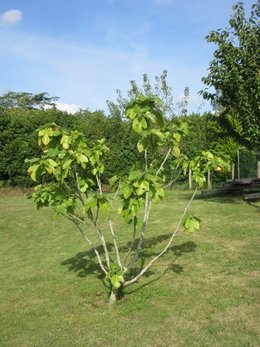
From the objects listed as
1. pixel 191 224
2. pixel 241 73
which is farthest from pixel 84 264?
pixel 241 73

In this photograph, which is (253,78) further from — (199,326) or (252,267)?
(199,326)

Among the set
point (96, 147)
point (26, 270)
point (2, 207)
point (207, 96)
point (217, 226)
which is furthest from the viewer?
point (2, 207)

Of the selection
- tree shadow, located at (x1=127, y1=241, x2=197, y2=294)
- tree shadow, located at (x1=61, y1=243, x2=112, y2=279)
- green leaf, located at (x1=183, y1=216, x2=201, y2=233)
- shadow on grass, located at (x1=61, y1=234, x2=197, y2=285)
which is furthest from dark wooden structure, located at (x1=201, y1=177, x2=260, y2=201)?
green leaf, located at (x1=183, y1=216, x2=201, y2=233)

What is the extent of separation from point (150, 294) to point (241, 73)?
6793 mm

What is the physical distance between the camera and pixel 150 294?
525 centimetres

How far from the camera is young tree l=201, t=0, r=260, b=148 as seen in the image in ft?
32.9

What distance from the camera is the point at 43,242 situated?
927cm

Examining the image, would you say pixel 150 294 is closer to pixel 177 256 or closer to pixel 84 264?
pixel 177 256

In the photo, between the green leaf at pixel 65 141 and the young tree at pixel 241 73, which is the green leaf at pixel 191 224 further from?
the young tree at pixel 241 73

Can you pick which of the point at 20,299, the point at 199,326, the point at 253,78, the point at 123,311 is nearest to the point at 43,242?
the point at 20,299

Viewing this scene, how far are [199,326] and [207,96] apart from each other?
306 inches

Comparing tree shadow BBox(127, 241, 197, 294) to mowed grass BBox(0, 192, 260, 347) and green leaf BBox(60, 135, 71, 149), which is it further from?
green leaf BBox(60, 135, 71, 149)

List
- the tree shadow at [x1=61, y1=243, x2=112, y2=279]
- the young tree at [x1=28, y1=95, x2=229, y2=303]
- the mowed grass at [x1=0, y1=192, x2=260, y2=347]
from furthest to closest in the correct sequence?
the tree shadow at [x1=61, y1=243, x2=112, y2=279], the young tree at [x1=28, y1=95, x2=229, y2=303], the mowed grass at [x1=0, y1=192, x2=260, y2=347]

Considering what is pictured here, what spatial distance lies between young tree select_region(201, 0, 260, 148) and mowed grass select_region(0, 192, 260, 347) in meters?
2.64
